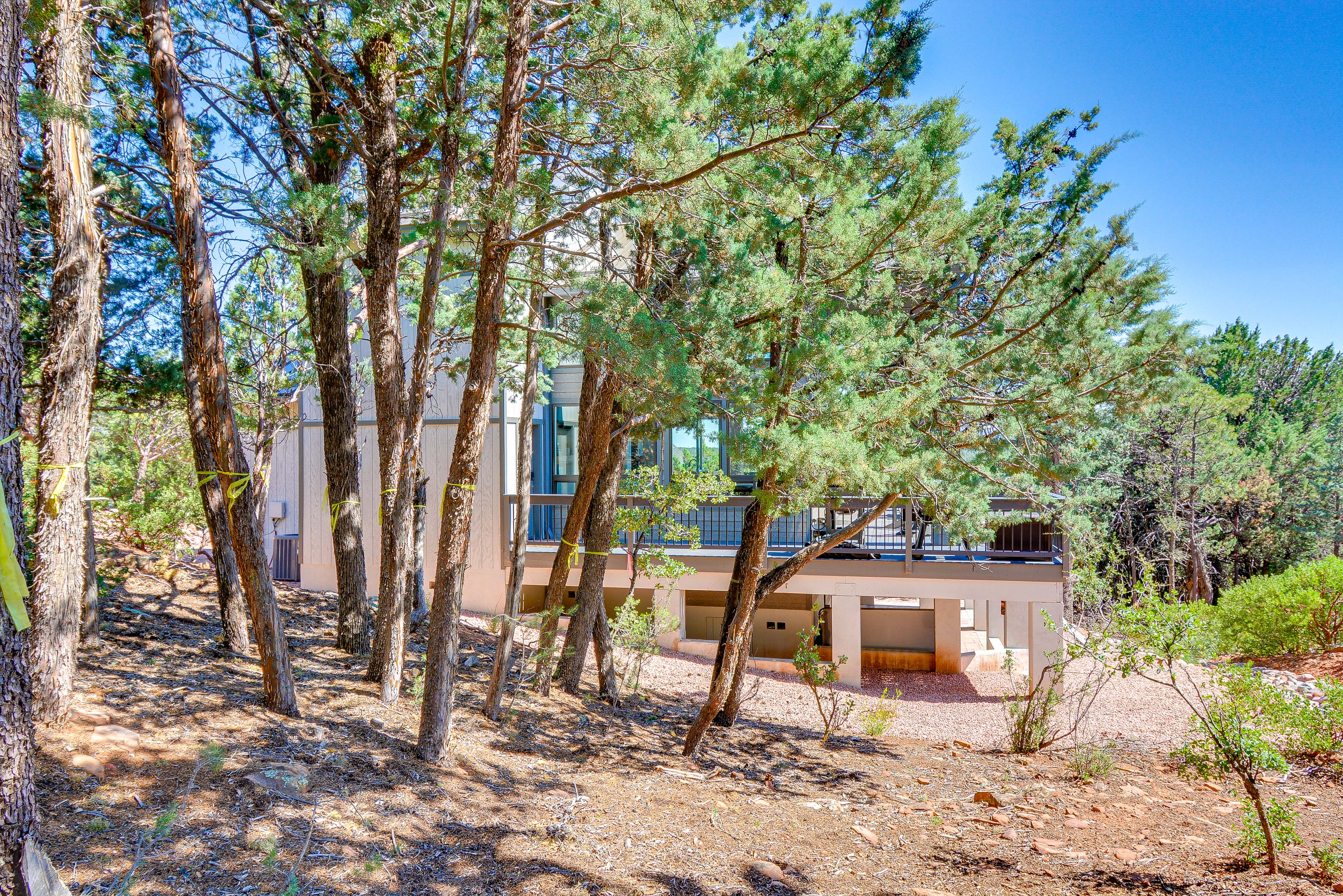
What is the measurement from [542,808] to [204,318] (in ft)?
12.6

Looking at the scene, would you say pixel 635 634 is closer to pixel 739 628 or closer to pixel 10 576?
pixel 739 628

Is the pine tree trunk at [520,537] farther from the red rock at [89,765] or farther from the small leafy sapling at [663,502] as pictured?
the red rock at [89,765]

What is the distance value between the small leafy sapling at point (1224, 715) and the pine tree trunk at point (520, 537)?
4.55m

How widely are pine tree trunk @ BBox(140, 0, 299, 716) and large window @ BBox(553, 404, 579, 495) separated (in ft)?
26.9

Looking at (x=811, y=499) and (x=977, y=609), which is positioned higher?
(x=811, y=499)

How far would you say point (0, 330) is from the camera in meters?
2.36

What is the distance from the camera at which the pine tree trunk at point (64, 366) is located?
13.4ft

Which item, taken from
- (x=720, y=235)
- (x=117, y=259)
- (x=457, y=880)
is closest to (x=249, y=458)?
(x=117, y=259)

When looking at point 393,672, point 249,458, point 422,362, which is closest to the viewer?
point 422,362

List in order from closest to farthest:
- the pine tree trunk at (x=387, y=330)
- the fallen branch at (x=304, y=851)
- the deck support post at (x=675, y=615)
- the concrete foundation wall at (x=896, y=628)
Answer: the fallen branch at (x=304, y=851) < the pine tree trunk at (x=387, y=330) < the deck support post at (x=675, y=615) < the concrete foundation wall at (x=896, y=628)

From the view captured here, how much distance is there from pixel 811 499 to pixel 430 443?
8595 millimetres

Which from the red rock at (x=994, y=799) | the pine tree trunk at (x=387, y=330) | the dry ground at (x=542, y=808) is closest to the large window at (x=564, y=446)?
the dry ground at (x=542, y=808)

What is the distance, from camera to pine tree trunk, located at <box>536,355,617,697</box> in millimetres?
6984

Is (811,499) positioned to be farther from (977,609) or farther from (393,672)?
(977,609)
